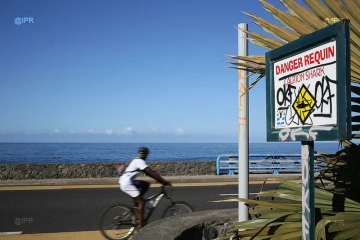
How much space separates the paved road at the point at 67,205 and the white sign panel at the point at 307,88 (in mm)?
6364

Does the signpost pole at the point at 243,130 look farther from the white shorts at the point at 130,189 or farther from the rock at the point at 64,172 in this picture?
the rock at the point at 64,172

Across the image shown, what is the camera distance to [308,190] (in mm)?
1984

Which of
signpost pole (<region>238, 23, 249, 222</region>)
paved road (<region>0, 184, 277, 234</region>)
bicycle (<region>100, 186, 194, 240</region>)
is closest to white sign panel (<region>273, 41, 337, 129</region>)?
signpost pole (<region>238, 23, 249, 222</region>)

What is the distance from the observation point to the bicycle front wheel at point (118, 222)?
657 centimetres

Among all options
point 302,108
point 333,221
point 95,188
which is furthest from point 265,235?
point 95,188

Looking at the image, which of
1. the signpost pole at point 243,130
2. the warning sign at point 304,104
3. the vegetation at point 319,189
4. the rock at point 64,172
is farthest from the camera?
the rock at point 64,172

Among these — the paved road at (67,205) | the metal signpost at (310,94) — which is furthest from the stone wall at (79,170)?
the metal signpost at (310,94)

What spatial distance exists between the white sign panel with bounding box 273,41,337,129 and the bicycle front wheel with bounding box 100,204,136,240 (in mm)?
4870

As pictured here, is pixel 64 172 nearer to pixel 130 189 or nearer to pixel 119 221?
→ pixel 119 221

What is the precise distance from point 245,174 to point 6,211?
7.69m

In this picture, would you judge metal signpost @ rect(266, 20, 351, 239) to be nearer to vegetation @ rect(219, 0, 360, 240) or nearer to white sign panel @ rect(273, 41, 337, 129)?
white sign panel @ rect(273, 41, 337, 129)

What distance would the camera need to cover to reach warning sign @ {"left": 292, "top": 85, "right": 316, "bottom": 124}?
6.34ft

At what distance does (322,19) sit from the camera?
2.36 metres

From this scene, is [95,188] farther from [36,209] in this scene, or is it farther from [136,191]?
[136,191]
